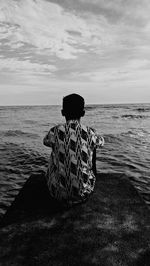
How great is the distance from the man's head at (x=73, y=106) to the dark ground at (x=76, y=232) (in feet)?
4.02

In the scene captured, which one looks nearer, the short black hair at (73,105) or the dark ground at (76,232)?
the dark ground at (76,232)

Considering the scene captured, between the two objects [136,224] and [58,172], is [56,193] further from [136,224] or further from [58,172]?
[136,224]

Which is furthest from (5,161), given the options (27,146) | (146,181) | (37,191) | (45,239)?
(45,239)

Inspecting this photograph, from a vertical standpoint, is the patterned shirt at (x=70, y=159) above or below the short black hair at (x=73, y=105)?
below

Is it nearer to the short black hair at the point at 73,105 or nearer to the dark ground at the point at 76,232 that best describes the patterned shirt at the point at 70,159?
the short black hair at the point at 73,105

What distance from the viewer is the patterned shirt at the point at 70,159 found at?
3.16 metres

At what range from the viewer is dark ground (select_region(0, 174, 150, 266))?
7.56 ft

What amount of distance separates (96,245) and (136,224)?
678 millimetres

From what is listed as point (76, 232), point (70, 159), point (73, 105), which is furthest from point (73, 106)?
point (76, 232)

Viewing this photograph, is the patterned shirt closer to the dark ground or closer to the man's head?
the man's head

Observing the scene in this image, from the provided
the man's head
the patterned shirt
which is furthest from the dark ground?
the man's head

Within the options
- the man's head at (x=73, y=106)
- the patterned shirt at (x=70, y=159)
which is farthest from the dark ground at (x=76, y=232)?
the man's head at (x=73, y=106)

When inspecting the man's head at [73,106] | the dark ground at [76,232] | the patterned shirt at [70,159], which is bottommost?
the dark ground at [76,232]

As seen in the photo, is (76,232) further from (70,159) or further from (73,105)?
(73,105)
